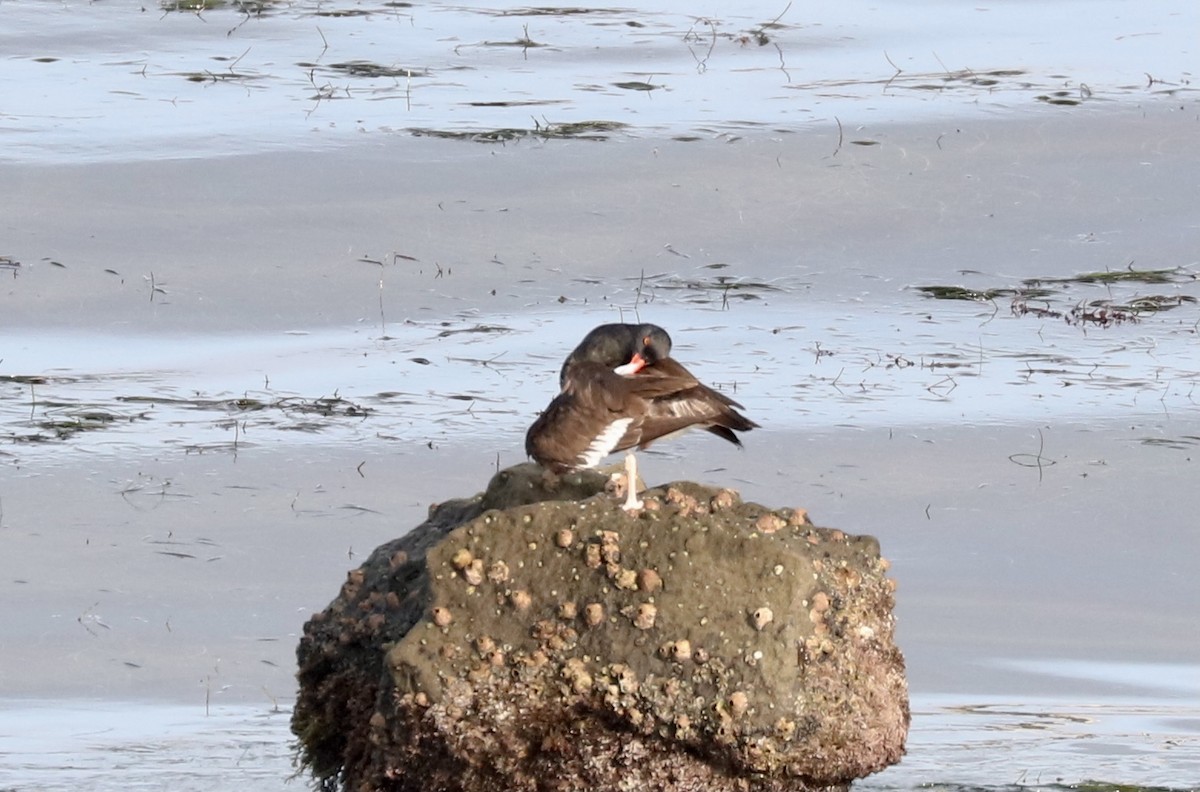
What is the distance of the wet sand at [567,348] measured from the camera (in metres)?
8.52

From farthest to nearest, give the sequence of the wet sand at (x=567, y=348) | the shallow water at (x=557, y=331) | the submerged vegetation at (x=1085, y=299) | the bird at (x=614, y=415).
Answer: the submerged vegetation at (x=1085, y=299), the wet sand at (x=567, y=348), the shallow water at (x=557, y=331), the bird at (x=614, y=415)

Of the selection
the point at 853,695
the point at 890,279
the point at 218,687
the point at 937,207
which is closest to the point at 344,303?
the point at 890,279

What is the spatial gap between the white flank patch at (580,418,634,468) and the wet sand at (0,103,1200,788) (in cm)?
150

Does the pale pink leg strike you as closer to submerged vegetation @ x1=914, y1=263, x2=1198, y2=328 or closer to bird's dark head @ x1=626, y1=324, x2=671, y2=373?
bird's dark head @ x1=626, y1=324, x2=671, y2=373

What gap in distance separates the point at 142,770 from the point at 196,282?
650 centimetres

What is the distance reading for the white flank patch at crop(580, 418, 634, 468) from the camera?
6750 mm

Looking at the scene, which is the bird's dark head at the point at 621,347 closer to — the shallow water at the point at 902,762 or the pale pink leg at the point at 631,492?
the pale pink leg at the point at 631,492

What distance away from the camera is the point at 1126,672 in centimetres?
819

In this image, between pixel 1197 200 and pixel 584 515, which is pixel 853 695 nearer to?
pixel 584 515

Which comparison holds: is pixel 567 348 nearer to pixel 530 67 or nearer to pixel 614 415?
pixel 614 415

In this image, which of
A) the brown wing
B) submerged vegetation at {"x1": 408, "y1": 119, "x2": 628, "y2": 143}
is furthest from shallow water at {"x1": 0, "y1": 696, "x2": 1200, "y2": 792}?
submerged vegetation at {"x1": 408, "y1": 119, "x2": 628, "y2": 143}

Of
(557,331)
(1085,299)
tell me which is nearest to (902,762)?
(557,331)

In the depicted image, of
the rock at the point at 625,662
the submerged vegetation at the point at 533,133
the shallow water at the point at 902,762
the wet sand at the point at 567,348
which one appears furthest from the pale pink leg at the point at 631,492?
the submerged vegetation at the point at 533,133

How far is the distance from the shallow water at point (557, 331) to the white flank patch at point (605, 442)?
1.39m
